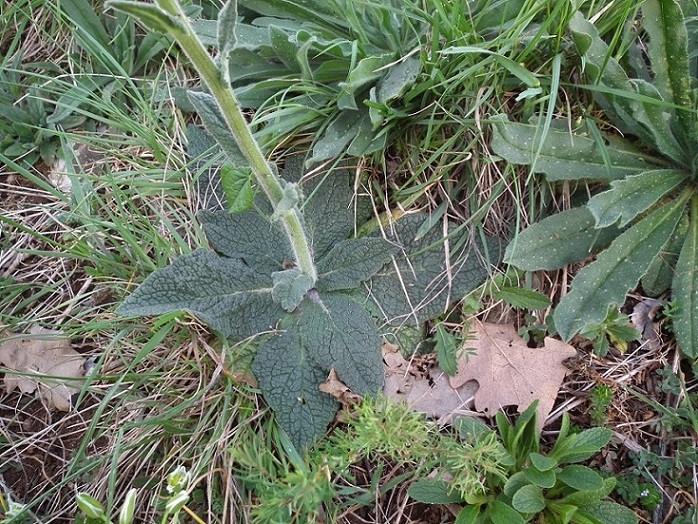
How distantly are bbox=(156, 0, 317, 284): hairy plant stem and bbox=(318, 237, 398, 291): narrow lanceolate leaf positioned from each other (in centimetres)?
7

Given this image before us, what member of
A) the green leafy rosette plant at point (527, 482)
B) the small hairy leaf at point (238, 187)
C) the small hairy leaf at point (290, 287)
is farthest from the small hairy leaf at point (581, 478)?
the small hairy leaf at point (238, 187)

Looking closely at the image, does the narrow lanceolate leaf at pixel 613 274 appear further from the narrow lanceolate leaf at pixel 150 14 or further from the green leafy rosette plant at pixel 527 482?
the narrow lanceolate leaf at pixel 150 14

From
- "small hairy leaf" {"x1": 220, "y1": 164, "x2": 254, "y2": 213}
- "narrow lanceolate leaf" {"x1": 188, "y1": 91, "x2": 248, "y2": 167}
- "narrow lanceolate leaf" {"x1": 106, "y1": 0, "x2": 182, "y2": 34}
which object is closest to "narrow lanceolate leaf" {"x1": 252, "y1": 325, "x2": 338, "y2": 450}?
"small hairy leaf" {"x1": 220, "y1": 164, "x2": 254, "y2": 213}

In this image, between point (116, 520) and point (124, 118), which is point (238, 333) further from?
point (124, 118)

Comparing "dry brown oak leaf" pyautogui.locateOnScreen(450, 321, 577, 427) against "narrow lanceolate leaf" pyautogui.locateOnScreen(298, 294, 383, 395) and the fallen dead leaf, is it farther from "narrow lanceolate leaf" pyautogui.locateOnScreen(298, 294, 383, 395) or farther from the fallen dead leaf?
"narrow lanceolate leaf" pyautogui.locateOnScreen(298, 294, 383, 395)

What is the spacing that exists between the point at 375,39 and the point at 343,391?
3.47ft

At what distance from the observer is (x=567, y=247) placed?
177cm

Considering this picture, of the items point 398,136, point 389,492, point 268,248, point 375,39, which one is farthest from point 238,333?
point 375,39

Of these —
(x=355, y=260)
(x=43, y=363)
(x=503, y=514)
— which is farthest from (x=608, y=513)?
(x=43, y=363)

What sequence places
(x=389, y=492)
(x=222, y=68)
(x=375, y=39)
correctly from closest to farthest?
(x=222, y=68), (x=389, y=492), (x=375, y=39)

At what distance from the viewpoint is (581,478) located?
61.5 inches

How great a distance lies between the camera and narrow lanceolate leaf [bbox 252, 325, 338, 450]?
67.1 inches

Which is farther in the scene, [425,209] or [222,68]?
[425,209]

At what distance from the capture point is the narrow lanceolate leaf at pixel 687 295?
170cm
